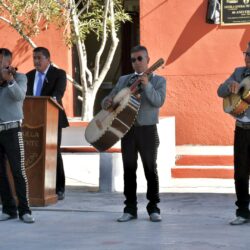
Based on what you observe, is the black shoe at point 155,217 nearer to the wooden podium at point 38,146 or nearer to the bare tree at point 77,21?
the wooden podium at point 38,146

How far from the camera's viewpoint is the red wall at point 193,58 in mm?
11812

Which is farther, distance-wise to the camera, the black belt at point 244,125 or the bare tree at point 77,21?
the bare tree at point 77,21

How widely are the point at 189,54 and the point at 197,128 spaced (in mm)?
1153

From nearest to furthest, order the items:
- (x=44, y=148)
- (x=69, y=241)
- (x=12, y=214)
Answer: (x=69, y=241) → (x=12, y=214) → (x=44, y=148)

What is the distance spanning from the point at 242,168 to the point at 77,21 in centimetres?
503

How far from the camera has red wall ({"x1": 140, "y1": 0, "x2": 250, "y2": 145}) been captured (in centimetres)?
1181

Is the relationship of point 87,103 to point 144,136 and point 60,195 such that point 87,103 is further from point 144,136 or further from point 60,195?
point 144,136

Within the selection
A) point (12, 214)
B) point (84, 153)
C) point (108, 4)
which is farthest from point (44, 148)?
point (108, 4)

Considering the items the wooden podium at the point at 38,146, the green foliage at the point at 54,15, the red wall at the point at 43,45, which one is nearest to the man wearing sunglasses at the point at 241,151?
the wooden podium at the point at 38,146

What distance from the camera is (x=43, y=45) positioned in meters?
12.7

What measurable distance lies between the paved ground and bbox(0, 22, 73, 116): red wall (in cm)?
350

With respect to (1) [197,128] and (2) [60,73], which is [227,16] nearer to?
(1) [197,128]

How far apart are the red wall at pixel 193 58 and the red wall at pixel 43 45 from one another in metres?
1.39

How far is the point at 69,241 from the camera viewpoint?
689 centimetres
